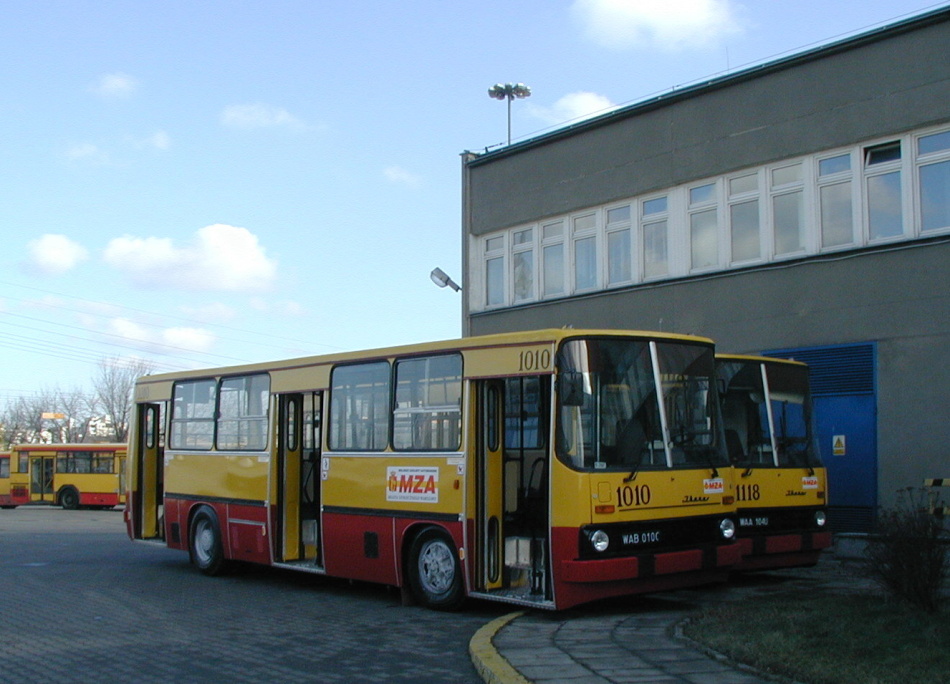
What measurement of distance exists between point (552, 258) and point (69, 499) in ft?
88.7

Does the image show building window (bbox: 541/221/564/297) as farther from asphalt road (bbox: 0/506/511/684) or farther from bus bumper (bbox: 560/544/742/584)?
bus bumper (bbox: 560/544/742/584)

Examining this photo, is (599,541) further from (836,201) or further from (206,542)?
(836,201)

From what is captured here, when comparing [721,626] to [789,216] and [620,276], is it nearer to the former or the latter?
[789,216]

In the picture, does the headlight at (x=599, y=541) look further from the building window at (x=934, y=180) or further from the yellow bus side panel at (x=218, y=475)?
the building window at (x=934, y=180)

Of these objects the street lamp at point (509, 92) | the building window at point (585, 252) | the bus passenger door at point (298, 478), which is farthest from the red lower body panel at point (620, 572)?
the street lamp at point (509, 92)

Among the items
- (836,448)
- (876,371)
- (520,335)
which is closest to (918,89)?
(876,371)

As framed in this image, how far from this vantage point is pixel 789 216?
1877cm

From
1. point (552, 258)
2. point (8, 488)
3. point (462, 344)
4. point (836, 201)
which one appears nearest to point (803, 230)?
point (836, 201)

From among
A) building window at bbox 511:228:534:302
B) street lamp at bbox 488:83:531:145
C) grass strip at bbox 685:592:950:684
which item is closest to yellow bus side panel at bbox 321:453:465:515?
grass strip at bbox 685:592:950:684

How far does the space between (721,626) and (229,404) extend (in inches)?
347

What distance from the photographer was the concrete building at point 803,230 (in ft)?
54.6

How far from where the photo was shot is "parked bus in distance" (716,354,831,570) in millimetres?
12930

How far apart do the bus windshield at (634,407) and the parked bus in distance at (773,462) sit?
1.85 metres

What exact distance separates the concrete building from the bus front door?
26726 millimetres
